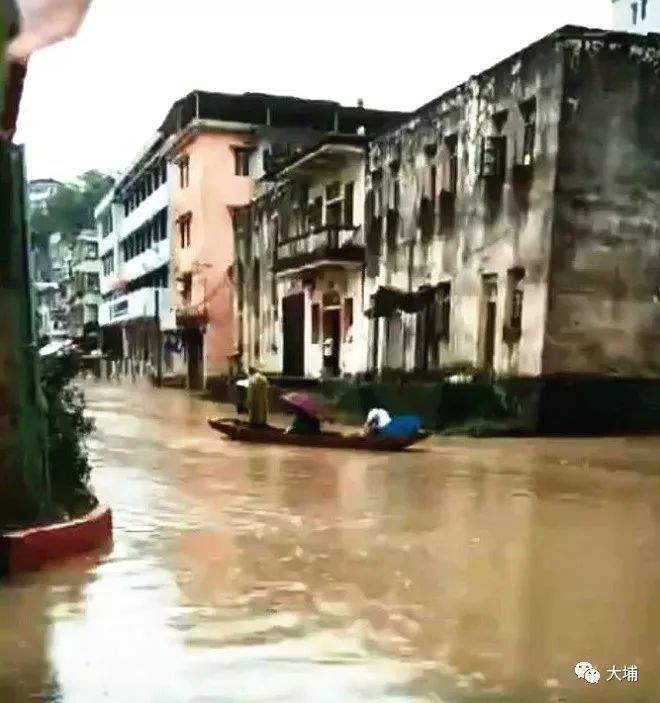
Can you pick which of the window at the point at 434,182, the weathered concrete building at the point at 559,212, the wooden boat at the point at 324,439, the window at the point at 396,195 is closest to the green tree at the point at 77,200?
the window at the point at 396,195

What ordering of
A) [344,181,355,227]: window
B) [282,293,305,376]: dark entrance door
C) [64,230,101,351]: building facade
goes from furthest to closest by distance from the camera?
[64,230,101,351]: building facade, [282,293,305,376]: dark entrance door, [344,181,355,227]: window

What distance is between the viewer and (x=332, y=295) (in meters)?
28.7

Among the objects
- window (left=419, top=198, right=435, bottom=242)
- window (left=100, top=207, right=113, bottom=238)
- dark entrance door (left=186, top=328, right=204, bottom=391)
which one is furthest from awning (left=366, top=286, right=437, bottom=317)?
window (left=100, top=207, right=113, bottom=238)

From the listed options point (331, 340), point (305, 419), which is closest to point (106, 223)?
point (331, 340)

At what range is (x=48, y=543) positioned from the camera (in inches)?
284

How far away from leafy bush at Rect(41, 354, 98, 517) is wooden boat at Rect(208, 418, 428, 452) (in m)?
7.56

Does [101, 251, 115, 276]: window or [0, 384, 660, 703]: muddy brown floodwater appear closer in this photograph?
[0, 384, 660, 703]: muddy brown floodwater

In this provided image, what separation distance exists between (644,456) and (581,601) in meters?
10.1

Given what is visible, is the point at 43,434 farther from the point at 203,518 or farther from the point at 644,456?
the point at 644,456

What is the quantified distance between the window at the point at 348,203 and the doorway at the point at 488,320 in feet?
24.5

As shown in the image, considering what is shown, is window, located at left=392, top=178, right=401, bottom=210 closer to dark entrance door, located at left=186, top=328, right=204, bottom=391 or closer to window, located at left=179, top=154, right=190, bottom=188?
window, located at left=179, top=154, right=190, bottom=188

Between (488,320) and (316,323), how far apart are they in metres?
9.75

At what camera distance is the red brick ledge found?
6.93 metres

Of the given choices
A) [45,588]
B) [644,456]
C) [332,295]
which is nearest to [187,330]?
[332,295]
